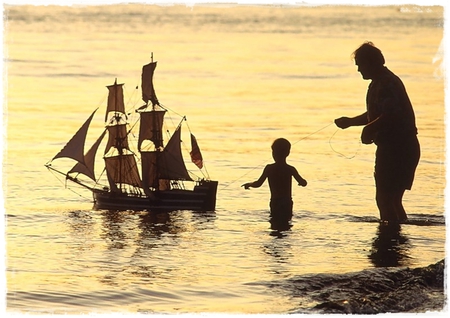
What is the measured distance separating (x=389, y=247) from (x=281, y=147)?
7.29 feet

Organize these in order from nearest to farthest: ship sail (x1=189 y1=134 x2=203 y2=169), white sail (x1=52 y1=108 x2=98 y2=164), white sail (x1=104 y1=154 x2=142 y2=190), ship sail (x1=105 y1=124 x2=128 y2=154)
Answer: ship sail (x1=189 y1=134 x2=203 y2=169), white sail (x1=52 y1=108 x2=98 y2=164), white sail (x1=104 y1=154 x2=142 y2=190), ship sail (x1=105 y1=124 x2=128 y2=154)

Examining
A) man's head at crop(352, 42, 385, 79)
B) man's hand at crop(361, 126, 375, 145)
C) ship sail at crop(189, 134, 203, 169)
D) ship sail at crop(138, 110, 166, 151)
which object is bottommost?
ship sail at crop(189, 134, 203, 169)

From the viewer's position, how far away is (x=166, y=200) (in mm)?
17281

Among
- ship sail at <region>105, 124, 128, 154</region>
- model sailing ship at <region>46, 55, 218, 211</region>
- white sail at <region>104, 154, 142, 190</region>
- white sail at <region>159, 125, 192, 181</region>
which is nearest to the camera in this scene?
model sailing ship at <region>46, 55, 218, 211</region>

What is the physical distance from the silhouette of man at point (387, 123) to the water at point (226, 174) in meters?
0.85

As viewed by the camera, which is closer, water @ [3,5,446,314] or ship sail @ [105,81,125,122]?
water @ [3,5,446,314]

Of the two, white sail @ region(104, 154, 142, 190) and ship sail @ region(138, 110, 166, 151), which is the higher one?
ship sail @ region(138, 110, 166, 151)

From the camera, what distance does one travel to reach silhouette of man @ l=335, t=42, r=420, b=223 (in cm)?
1152

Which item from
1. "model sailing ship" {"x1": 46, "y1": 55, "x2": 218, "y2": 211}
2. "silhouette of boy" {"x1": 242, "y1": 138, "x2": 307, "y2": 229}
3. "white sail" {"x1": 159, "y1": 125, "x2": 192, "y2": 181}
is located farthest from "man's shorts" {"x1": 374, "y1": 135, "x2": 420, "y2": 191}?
"white sail" {"x1": 159, "y1": 125, "x2": 192, "y2": 181}

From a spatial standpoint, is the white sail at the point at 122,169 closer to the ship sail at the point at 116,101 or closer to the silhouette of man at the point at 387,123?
the ship sail at the point at 116,101

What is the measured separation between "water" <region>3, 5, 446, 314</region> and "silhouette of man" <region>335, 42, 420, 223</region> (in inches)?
33.3

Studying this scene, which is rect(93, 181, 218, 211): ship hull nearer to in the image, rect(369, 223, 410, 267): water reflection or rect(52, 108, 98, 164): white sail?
rect(52, 108, 98, 164): white sail

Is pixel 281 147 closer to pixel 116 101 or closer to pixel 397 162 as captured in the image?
pixel 397 162

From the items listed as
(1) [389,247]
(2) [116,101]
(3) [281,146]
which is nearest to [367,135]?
(1) [389,247]
